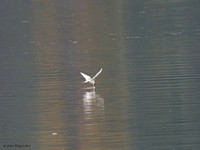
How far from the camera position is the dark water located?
1255 cm

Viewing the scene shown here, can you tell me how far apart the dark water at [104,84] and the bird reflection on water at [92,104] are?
0.02 metres

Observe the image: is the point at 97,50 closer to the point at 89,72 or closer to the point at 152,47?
the point at 152,47

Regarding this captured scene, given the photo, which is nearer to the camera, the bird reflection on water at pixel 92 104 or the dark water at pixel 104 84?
the dark water at pixel 104 84

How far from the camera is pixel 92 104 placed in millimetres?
15648

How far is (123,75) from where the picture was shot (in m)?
19.4

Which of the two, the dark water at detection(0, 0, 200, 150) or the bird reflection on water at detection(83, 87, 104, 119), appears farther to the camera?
the bird reflection on water at detection(83, 87, 104, 119)

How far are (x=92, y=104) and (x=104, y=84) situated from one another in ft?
8.42

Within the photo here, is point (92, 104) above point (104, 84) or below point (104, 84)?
below

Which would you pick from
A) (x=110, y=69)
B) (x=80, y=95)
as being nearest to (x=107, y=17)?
(x=110, y=69)

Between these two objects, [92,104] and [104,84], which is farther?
[104,84]

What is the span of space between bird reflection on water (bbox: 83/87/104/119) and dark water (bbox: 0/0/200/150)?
2 cm

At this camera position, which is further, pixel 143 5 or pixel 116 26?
pixel 143 5

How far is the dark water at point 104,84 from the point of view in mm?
12555

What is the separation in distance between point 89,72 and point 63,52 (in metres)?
5.62
